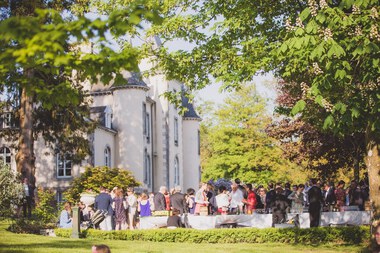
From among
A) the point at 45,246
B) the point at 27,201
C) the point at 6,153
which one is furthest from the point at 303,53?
the point at 6,153

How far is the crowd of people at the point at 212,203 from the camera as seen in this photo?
2306 cm

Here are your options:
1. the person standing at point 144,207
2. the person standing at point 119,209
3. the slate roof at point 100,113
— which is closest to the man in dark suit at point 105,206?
the person standing at point 119,209

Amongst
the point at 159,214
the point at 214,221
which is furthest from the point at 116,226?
the point at 214,221

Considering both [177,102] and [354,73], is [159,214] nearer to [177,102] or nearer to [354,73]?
[177,102]

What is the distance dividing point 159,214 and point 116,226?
7.44 ft

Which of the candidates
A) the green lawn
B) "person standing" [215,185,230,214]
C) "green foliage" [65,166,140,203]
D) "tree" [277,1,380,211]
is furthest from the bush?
"tree" [277,1,380,211]

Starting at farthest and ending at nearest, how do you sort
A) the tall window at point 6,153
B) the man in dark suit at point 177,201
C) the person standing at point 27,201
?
the tall window at point 6,153, the person standing at point 27,201, the man in dark suit at point 177,201

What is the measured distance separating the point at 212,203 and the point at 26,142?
1264 centimetres

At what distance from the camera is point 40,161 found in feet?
144

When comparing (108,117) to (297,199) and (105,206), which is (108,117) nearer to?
(297,199)

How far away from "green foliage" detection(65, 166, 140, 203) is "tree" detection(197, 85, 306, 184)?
23546mm

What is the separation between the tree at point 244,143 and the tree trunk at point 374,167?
42379mm

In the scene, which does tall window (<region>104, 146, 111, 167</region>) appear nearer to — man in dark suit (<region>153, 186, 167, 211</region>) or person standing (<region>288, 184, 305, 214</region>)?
person standing (<region>288, 184, 305, 214</region>)

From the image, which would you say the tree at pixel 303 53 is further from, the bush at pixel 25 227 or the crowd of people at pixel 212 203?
the bush at pixel 25 227
